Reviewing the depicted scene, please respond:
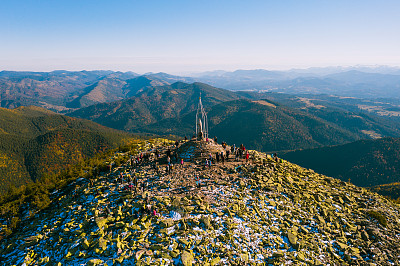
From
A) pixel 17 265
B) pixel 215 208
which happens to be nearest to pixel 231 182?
pixel 215 208

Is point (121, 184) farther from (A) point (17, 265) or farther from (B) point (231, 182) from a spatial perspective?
(B) point (231, 182)

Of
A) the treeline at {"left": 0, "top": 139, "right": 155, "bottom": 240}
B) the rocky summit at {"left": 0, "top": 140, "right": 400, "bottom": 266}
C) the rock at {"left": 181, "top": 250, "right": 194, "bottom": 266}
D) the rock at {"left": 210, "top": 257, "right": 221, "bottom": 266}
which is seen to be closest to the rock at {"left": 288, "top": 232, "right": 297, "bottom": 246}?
the rocky summit at {"left": 0, "top": 140, "right": 400, "bottom": 266}

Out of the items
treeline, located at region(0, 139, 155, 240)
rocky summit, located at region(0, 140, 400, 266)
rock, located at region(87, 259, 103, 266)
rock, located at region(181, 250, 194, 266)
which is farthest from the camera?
treeline, located at region(0, 139, 155, 240)

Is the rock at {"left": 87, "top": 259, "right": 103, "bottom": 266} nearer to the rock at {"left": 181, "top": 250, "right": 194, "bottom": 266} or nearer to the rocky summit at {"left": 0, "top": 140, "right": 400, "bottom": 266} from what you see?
the rocky summit at {"left": 0, "top": 140, "right": 400, "bottom": 266}

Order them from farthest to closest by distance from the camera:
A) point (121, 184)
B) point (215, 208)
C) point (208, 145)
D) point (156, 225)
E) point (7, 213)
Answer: point (208, 145)
point (7, 213)
point (121, 184)
point (215, 208)
point (156, 225)

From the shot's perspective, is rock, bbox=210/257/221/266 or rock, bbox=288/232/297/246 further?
rock, bbox=288/232/297/246

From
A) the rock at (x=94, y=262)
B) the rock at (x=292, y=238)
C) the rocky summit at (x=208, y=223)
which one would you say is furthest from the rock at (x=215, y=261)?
the rock at (x=94, y=262)

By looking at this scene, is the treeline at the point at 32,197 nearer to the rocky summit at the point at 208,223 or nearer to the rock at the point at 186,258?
the rocky summit at the point at 208,223

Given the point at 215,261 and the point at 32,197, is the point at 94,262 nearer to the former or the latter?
the point at 215,261
